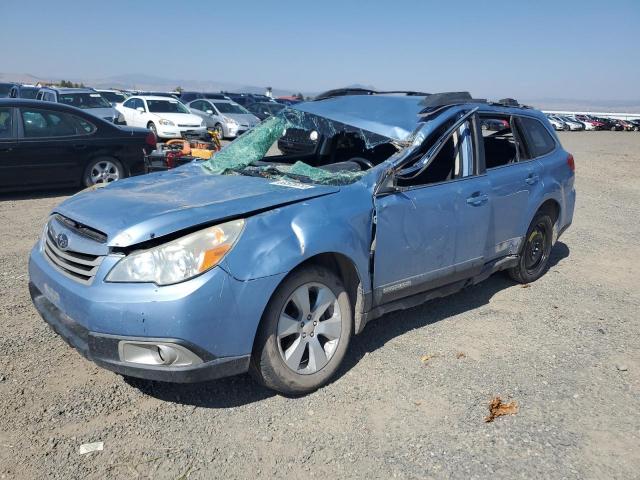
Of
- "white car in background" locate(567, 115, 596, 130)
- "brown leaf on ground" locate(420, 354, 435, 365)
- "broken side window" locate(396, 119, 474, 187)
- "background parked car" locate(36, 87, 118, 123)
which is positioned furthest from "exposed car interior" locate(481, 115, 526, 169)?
"white car in background" locate(567, 115, 596, 130)

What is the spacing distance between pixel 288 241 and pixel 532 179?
9.53ft

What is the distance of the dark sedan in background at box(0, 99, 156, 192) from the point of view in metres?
8.22

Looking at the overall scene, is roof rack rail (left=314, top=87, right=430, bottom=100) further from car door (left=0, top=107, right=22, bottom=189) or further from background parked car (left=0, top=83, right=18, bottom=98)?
background parked car (left=0, top=83, right=18, bottom=98)

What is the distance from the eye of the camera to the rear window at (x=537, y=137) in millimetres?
5324

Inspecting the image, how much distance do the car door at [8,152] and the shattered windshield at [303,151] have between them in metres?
4.85

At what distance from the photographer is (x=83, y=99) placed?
17.8 m

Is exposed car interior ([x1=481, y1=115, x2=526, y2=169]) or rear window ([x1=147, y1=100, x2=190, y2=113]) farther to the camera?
rear window ([x1=147, y1=100, x2=190, y2=113])

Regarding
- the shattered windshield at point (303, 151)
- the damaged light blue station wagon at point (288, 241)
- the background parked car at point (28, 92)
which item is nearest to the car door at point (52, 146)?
the shattered windshield at point (303, 151)

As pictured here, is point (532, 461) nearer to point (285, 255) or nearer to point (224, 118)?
point (285, 255)

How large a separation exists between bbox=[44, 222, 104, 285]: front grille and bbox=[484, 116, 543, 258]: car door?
301 cm

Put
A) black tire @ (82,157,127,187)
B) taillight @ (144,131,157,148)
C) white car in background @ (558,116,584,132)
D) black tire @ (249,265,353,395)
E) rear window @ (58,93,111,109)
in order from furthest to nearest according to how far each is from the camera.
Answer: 1. white car in background @ (558,116,584,132)
2. rear window @ (58,93,111,109)
3. taillight @ (144,131,157,148)
4. black tire @ (82,157,127,187)
5. black tire @ (249,265,353,395)

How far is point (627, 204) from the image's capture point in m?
10.6

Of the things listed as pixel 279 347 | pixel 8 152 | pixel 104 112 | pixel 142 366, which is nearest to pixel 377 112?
pixel 279 347

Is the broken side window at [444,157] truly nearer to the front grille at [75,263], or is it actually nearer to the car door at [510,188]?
the car door at [510,188]
